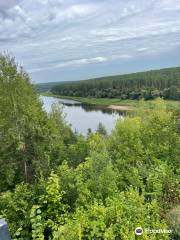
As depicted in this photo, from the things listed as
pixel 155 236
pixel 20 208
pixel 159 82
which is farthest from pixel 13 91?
pixel 159 82

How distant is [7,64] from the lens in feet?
65.5

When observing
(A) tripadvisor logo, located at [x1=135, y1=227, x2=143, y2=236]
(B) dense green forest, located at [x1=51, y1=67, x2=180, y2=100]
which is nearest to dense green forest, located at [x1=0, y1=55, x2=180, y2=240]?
(A) tripadvisor logo, located at [x1=135, y1=227, x2=143, y2=236]

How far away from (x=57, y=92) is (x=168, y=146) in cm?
15913

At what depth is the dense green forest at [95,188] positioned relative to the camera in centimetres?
779

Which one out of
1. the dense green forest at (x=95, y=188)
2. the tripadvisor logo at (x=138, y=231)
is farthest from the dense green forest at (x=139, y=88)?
the tripadvisor logo at (x=138, y=231)

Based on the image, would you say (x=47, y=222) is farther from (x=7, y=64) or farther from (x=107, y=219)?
(x=7, y=64)

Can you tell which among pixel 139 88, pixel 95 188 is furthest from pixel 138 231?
Answer: pixel 139 88

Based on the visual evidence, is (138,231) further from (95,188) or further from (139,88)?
(139,88)

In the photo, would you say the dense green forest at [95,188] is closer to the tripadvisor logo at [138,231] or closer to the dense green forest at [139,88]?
the tripadvisor logo at [138,231]

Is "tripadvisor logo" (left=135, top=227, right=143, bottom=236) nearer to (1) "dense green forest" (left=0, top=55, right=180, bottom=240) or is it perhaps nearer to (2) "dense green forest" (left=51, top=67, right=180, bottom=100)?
(1) "dense green forest" (left=0, top=55, right=180, bottom=240)

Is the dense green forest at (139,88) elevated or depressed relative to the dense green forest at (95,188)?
depressed

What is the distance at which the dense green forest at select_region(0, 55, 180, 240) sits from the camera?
7.79 metres

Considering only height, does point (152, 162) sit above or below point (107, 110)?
above

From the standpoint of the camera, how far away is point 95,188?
381 inches
